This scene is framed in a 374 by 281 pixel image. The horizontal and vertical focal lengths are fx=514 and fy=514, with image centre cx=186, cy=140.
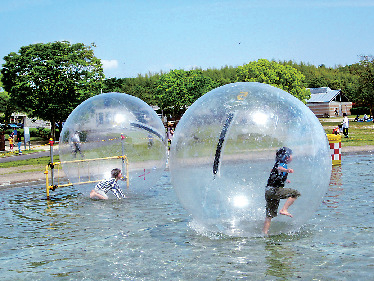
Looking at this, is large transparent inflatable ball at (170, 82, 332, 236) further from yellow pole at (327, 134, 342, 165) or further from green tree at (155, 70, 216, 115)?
green tree at (155, 70, 216, 115)

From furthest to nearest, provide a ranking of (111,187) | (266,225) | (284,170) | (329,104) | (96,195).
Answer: (329,104) < (96,195) < (111,187) < (266,225) < (284,170)

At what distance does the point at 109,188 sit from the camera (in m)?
13.8

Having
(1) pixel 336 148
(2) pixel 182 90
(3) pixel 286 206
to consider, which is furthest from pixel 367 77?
(3) pixel 286 206

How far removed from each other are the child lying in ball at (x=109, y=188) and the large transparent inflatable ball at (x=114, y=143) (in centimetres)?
21

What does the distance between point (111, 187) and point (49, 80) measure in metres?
42.7

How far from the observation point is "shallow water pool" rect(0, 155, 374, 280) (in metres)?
7.52

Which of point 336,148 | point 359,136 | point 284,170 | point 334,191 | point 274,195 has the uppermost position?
point 359,136

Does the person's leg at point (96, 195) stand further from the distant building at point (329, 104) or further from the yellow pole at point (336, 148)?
the distant building at point (329, 104)

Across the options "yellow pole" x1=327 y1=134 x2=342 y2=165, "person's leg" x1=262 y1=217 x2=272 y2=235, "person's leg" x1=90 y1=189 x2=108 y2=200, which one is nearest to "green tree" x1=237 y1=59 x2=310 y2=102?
"yellow pole" x1=327 y1=134 x2=342 y2=165

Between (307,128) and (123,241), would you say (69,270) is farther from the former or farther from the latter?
(307,128)

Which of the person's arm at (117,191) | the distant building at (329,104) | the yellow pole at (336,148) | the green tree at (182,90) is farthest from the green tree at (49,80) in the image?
the distant building at (329,104)

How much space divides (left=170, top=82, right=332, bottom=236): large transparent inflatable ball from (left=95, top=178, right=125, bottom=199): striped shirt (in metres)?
5.00

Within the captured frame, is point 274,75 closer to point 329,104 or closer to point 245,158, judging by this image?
→ point 329,104

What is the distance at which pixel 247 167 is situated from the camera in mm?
8445
